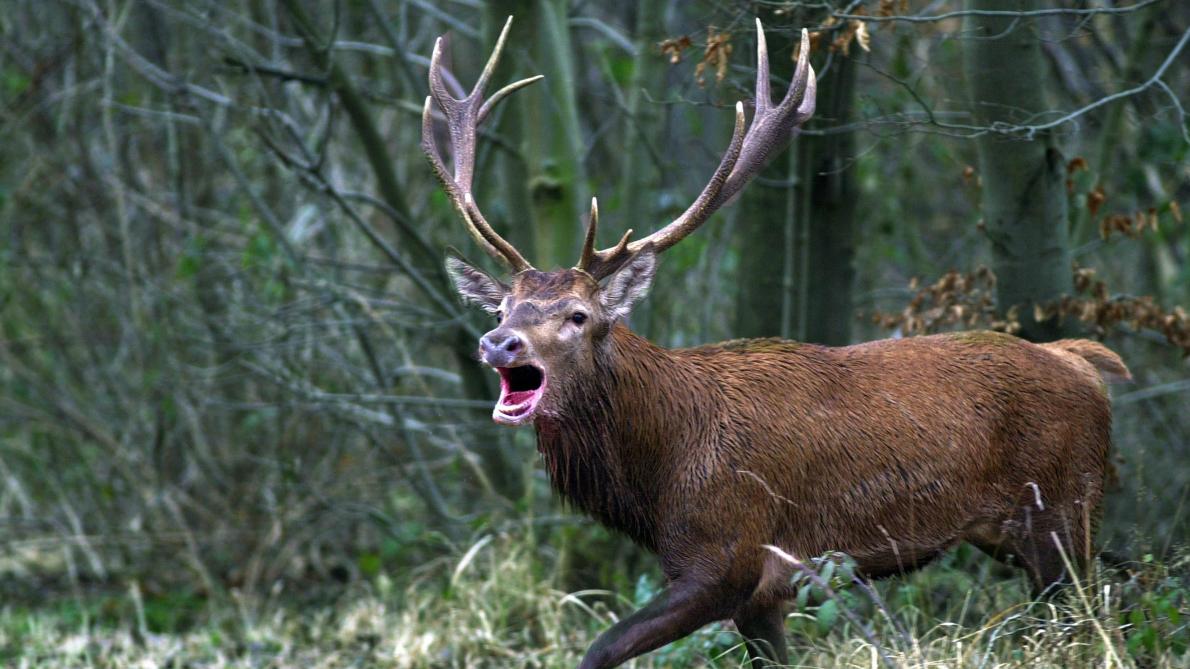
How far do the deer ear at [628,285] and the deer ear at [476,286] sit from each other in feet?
1.60

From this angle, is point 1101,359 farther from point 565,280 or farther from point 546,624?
point 546,624

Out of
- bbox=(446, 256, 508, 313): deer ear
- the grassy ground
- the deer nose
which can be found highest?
bbox=(446, 256, 508, 313): deer ear

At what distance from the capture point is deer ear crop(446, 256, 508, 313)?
5.24 meters

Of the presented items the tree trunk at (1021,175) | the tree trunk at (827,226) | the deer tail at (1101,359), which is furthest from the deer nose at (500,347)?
the tree trunk at (827,226)

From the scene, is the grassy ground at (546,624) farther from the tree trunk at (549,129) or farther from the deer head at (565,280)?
the tree trunk at (549,129)

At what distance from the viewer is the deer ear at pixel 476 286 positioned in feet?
17.2

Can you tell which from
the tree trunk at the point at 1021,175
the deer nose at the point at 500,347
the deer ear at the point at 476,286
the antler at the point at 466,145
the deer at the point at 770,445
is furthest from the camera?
the tree trunk at the point at 1021,175

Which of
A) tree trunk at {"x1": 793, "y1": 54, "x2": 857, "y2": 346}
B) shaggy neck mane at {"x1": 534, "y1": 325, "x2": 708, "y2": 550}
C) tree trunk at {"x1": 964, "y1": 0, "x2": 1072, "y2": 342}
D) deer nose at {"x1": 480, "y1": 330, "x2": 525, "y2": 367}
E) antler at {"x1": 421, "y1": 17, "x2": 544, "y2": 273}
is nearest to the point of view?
deer nose at {"x1": 480, "y1": 330, "x2": 525, "y2": 367}

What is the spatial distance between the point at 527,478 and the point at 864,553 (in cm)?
302

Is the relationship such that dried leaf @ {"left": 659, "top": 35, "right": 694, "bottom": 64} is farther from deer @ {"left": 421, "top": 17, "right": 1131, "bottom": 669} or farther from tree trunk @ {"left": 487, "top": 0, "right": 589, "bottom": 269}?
tree trunk @ {"left": 487, "top": 0, "right": 589, "bottom": 269}

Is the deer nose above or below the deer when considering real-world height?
above

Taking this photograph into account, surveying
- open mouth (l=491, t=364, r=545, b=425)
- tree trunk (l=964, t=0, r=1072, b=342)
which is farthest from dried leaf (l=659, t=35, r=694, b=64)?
open mouth (l=491, t=364, r=545, b=425)

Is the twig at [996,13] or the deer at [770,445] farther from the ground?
the twig at [996,13]

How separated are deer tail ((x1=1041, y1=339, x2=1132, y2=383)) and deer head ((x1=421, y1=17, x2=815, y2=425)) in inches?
53.3
